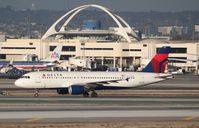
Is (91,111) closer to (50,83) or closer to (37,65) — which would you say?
(50,83)

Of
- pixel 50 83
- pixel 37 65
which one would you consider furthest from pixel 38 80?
pixel 37 65

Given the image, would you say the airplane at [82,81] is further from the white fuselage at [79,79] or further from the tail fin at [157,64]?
the tail fin at [157,64]

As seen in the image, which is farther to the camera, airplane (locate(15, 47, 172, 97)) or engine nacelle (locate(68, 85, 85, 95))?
airplane (locate(15, 47, 172, 97))

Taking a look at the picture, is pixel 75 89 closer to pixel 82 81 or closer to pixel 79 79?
pixel 79 79

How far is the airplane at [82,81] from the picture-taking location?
263ft

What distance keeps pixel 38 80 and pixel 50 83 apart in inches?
55.9

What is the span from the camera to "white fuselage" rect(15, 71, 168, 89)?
80312mm

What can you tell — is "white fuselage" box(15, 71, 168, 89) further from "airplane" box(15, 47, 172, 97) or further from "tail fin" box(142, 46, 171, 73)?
"tail fin" box(142, 46, 171, 73)

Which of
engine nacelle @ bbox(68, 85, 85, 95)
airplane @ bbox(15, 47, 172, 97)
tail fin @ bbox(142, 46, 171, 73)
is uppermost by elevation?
tail fin @ bbox(142, 46, 171, 73)

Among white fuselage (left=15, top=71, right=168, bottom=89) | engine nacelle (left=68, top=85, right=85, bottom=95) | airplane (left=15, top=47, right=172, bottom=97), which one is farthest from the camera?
white fuselage (left=15, top=71, right=168, bottom=89)

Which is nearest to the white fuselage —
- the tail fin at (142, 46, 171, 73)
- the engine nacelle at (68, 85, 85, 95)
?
the engine nacelle at (68, 85, 85, 95)

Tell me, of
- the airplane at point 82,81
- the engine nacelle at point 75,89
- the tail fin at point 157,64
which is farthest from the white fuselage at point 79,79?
the tail fin at point 157,64

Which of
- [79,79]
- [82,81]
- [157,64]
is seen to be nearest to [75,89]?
[79,79]

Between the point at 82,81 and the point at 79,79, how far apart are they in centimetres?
44
